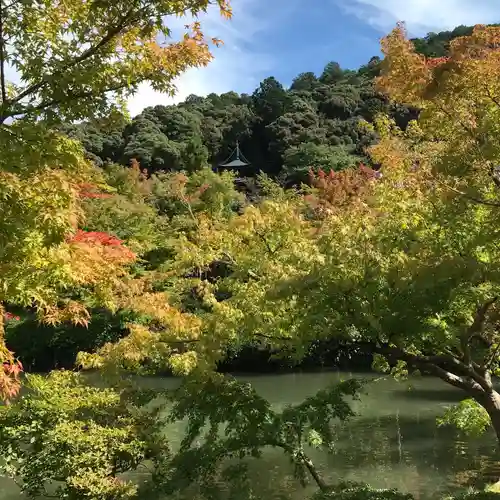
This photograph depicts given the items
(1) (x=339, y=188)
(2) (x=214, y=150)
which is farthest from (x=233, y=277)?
(2) (x=214, y=150)

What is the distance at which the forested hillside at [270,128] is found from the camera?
93.8 feet

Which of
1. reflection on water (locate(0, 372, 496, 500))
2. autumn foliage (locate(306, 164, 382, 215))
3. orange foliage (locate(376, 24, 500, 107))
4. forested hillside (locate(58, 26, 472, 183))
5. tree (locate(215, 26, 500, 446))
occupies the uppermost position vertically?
forested hillside (locate(58, 26, 472, 183))

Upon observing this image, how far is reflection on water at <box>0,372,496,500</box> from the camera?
26.2 ft

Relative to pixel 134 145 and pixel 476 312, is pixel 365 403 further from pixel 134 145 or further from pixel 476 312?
pixel 134 145

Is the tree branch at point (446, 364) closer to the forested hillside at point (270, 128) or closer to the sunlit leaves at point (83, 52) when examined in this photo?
the sunlit leaves at point (83, 52)

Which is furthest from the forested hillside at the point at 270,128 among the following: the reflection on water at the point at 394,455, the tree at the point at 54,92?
the tree at the point at 54,92

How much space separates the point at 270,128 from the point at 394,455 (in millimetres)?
26688

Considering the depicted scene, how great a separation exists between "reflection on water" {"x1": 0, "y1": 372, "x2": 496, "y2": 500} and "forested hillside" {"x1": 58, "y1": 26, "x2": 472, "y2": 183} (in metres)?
15.2

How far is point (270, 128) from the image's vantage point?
33.9m

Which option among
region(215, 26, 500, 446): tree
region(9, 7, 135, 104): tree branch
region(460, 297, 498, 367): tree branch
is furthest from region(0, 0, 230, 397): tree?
region(460, 297, 498, 367): tree branch

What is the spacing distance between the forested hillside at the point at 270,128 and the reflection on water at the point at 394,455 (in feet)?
49.8

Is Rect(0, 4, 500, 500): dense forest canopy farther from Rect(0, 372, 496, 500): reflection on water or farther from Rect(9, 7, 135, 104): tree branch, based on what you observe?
Rect(0, 372, 496, 500): reflection on water

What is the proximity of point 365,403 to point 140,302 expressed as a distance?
21.7 feet

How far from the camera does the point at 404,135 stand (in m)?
7.80
